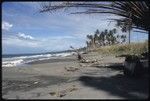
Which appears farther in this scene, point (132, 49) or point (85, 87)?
point (132, 49)

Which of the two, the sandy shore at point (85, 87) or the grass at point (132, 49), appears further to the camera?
the grass at point (132, 49)

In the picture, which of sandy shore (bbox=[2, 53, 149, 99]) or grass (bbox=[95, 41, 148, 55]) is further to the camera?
grass (bbox=[95, 41, 148, 55])

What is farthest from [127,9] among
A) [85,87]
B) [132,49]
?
[132,49]

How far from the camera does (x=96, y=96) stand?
4.07 m

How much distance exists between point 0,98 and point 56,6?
5.95ft

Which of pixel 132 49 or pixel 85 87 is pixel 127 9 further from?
pixel 132 49

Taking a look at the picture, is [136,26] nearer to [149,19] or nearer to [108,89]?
[149,19]

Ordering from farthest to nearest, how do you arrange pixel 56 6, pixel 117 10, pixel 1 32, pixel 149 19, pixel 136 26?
pixel 136 26
pixel 117 10
pixel 56 6
pixel 149 19
pixel 1 32

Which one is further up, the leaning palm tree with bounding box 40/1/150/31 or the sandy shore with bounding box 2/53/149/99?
the leaning palm tree with bounding box 40/1/150/31

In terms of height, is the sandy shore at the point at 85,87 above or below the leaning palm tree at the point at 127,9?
below

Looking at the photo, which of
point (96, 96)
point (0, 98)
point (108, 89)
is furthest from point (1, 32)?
point (108, 89)

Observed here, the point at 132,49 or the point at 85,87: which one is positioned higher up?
the point at 132,49

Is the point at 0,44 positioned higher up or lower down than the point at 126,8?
lower down

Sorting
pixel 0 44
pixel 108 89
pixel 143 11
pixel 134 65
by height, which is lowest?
pixel 108 89
